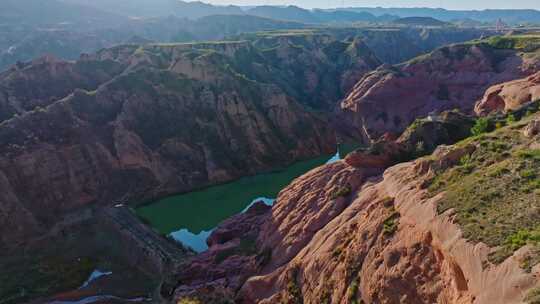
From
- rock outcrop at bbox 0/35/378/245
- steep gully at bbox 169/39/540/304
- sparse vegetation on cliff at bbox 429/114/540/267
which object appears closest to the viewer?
sparse vegetation on cliff at bbox 429/114/540/267

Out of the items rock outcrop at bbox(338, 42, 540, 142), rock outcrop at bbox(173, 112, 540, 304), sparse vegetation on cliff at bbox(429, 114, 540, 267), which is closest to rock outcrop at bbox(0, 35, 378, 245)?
rock outcrop at bbox(338, 42, 540, 142)

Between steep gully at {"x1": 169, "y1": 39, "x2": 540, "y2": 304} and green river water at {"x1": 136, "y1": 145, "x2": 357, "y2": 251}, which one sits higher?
steep gully at {"x1": 169, "y1": 39, "x2": 540, "y2": 304}

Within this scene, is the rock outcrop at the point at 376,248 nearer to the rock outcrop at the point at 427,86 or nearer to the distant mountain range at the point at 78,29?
the rock outcrop at the point at 427,86

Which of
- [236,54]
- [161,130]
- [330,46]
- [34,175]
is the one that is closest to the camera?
[34,175]

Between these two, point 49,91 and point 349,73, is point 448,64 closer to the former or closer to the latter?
point 349,73

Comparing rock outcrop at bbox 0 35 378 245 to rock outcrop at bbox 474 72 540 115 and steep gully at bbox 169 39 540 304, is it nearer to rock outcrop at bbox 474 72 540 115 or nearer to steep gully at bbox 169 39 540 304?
steep gully at bbox 169 39 540 304

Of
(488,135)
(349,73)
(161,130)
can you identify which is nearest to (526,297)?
(488,135)

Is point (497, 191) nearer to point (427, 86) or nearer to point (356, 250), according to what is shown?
point (356, 250)
